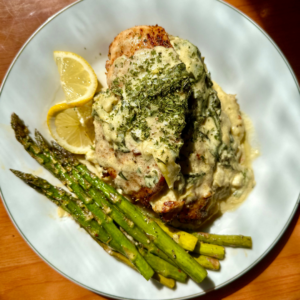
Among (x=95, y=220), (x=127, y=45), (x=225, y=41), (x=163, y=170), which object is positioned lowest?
(x=95, y=220)

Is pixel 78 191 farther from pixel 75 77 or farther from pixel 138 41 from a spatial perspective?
pixel 138 41

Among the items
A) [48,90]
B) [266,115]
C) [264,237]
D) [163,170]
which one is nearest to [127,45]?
[48,90]

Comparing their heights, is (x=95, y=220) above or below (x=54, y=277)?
above

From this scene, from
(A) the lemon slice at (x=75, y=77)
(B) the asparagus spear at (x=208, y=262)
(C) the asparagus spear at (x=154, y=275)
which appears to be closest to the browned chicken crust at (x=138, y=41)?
(A) the lemon slice at (x=75, y=77)

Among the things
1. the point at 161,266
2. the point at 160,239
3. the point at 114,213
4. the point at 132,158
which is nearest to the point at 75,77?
the point at 132,158

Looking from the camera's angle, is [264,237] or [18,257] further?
[18,257]

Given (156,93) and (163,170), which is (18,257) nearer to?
(163,170)

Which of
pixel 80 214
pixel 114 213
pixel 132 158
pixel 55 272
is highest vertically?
pixel 132 158
